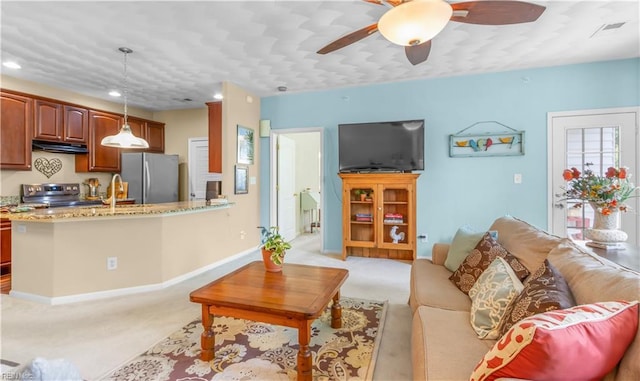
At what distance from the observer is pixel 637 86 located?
361cm

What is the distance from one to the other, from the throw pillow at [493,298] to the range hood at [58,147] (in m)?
5.48

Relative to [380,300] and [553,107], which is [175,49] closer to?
[380,300]

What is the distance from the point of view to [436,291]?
78.0 inches

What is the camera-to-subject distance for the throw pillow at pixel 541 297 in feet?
3.83

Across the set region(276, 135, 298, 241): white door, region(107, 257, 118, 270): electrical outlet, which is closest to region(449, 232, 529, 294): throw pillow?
region(107, 257, 118, 270): electrical outlet

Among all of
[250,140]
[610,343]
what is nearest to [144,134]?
[250,140]

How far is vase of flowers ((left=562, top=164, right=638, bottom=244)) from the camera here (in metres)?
1.87

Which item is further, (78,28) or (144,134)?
(144,134)

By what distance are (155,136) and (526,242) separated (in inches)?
239

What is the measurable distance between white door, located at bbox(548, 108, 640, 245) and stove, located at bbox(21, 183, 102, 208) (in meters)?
6.54

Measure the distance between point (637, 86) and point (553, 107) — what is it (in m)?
0.86

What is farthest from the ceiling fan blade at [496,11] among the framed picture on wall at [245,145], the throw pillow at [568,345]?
the framed picture on wall at [245,145]

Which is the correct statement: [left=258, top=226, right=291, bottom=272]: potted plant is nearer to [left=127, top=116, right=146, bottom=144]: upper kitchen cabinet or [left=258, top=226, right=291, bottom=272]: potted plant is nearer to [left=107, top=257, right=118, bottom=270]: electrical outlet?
[left=107, top=257, right=118, bottom=270]: electrical outlet

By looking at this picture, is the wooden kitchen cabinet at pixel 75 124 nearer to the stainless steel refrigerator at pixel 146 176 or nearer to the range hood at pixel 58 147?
the range hood at pixel 58 147
